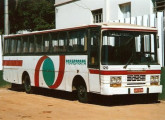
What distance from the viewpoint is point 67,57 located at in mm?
16109

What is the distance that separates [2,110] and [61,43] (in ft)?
14.3

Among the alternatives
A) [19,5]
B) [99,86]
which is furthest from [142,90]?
[19,5]

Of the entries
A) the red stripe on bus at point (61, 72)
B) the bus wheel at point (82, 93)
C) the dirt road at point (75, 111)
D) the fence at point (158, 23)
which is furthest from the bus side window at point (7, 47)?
the fence at point (158, 23)

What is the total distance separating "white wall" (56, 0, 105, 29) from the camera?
2522 centimetres

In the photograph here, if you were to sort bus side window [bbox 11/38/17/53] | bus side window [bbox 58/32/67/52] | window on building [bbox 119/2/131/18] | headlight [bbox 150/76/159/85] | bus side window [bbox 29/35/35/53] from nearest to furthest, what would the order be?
headlight [bbox 150/76/159/85] → bus side window [bbox 58/32/67/52] → bus side window [bbox 29/35/35/53] → bus side window [bbox 11/38/17/53] → window on building [bbox 119/2/131/18]

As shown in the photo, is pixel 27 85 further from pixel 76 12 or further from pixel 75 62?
pixel 76 12

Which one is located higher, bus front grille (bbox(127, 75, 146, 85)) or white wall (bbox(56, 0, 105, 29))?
white wall (bbox(56, 0, 105, 29))

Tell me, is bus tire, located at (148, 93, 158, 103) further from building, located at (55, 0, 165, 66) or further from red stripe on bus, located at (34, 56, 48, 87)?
red stripe on bus, located at (34, 56, 48, 87)

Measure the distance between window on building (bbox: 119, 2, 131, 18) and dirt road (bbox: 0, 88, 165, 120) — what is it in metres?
8.20

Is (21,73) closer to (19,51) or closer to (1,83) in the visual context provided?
(19,51)

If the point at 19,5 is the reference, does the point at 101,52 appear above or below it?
below

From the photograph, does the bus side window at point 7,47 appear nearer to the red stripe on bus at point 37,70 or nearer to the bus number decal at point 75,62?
the red stripe on bus at point 37,70

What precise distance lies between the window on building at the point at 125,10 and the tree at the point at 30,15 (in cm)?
2042

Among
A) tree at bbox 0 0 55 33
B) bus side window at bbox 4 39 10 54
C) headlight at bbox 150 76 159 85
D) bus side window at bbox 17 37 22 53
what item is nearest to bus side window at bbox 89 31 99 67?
headlight at bbox 150 76 159 85
